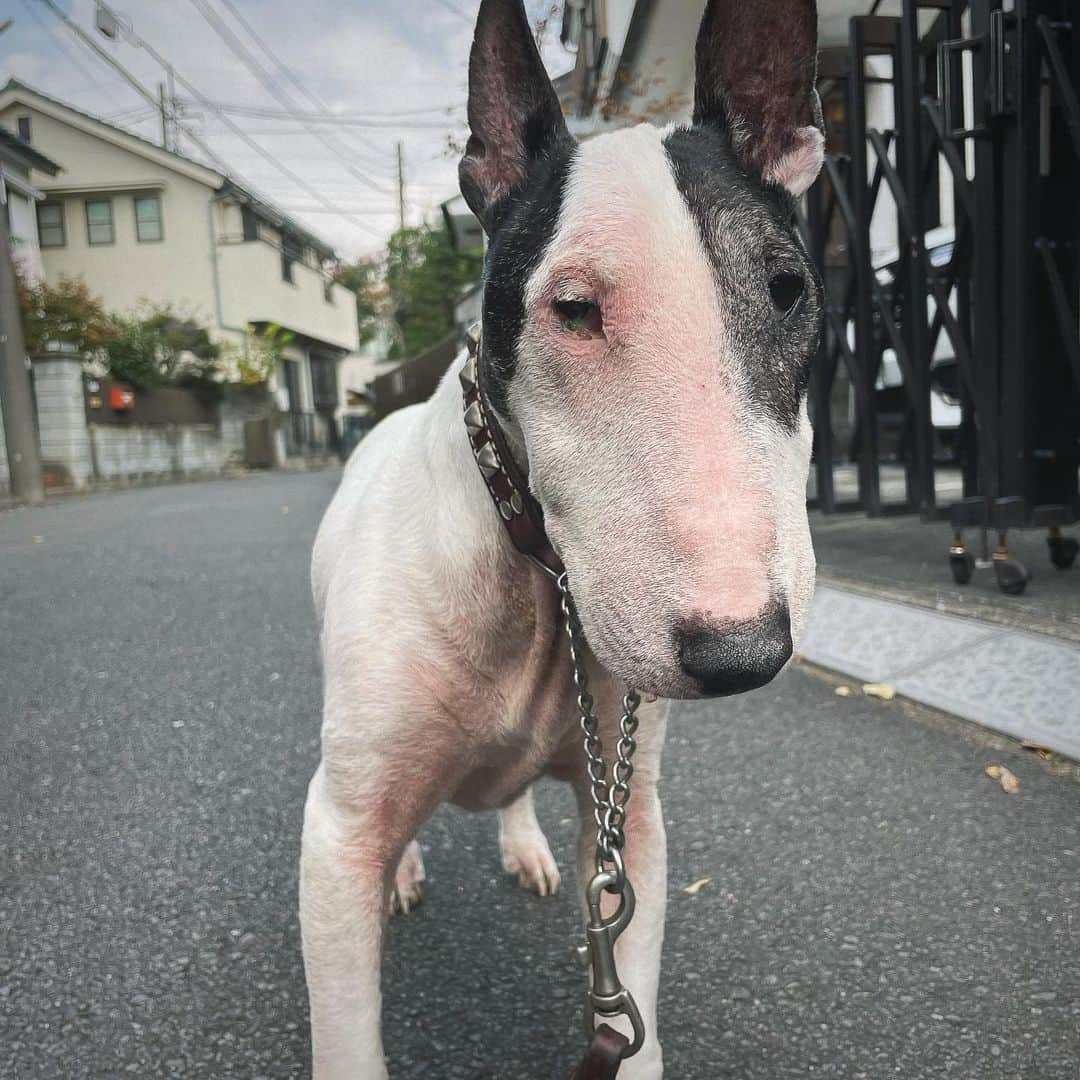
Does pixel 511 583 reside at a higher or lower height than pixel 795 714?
higher

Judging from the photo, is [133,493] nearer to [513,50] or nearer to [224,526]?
[224,526]

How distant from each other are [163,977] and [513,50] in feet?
5.73

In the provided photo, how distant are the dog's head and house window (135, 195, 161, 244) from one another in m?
28.7

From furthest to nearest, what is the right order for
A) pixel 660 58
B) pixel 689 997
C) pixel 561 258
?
1. pixel 660 58
2. pixel 689 997
3. pixel 561 258

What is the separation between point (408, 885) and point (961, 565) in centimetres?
291

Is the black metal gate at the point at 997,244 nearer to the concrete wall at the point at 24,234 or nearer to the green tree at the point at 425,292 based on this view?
the concrete wall at the point at 24,234

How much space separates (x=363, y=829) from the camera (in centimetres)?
142

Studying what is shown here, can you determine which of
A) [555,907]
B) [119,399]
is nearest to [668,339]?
[555,907]

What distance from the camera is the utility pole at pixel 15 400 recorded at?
1420 centimetres

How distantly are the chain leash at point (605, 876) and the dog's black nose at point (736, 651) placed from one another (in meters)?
0.29

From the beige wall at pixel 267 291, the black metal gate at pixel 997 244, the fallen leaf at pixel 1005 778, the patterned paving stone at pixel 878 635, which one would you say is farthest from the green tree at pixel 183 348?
the fallen leaf at pixel 1005 778

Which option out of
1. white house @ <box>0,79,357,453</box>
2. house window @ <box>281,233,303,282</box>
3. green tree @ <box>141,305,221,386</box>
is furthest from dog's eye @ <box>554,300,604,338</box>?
house window @ <box>281,233,303,282</box>

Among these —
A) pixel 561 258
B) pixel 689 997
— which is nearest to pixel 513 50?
pixel 561 258

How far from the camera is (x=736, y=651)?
903 millimetres
